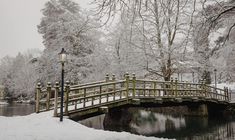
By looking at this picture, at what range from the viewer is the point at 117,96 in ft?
60.6

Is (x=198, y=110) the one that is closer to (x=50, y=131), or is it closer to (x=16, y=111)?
(x=50, y=131)

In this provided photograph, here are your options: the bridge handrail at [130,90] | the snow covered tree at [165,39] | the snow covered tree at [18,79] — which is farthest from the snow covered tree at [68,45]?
the snow covered tree at [18,79]

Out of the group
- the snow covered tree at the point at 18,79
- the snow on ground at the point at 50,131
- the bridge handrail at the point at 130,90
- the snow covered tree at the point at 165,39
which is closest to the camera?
the snow on ground at the point at 50,131

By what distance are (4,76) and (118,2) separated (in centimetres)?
7556

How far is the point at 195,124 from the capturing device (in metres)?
20.8

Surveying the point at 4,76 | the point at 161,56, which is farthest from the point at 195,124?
the point at 4,76

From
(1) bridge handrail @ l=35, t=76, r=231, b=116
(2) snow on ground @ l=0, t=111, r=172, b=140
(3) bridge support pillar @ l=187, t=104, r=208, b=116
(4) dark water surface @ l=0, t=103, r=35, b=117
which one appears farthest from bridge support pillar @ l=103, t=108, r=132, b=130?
(4) dark water surface @ l=0, t=103, r=35, b=117

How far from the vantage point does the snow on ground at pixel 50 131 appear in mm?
8852

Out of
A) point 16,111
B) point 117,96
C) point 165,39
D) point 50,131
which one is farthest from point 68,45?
point 50,131

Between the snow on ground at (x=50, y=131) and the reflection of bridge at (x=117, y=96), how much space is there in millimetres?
1406

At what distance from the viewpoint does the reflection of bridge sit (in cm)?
1356

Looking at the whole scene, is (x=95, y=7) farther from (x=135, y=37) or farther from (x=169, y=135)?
(x=135, y=37)

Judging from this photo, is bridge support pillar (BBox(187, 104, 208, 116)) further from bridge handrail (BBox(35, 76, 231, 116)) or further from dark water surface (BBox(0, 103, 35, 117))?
dark water surface (BBox(0, 103, 35, 117))

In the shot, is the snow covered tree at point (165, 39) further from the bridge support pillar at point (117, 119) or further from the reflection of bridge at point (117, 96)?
the bridge support pillar at point (117, 119)
